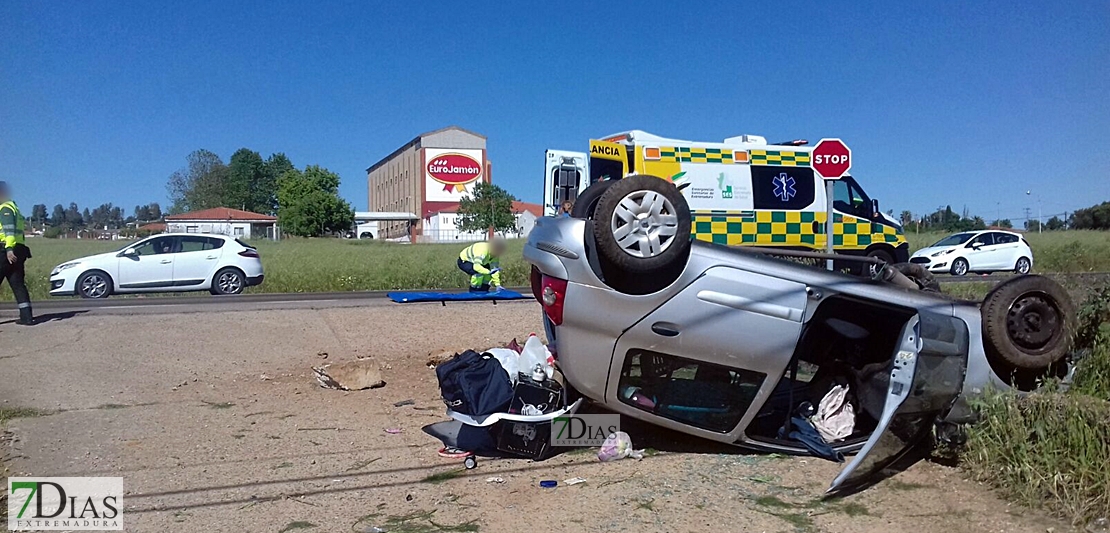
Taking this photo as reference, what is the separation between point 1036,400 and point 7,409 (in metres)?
7.10

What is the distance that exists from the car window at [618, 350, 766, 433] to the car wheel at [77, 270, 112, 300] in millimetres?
15627

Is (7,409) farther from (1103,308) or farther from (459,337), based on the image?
(1103,308)

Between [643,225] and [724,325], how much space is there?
27.5 inches

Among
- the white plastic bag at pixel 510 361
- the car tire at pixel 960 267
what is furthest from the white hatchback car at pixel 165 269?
the car tire at pixel 960 267

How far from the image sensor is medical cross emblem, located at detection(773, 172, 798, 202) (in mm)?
15555

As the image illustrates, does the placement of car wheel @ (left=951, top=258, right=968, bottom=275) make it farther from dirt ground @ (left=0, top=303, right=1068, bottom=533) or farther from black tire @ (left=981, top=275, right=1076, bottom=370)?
black tire @ (left=981, top=275, right=1076, bottom=370)

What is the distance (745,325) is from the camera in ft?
15.3

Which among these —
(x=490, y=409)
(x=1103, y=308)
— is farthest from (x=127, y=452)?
(x=1103, y=308)

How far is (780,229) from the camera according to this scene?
1560 centimetres

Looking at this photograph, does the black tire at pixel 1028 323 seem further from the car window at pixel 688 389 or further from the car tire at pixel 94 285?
the car tire at pixel 94 285

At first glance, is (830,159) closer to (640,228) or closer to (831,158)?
(831,158)

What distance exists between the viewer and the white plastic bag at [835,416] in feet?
17.1

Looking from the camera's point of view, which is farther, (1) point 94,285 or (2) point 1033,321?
(1) point 94,285

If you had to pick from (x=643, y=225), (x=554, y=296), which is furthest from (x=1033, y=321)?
(x=554, y=296)
